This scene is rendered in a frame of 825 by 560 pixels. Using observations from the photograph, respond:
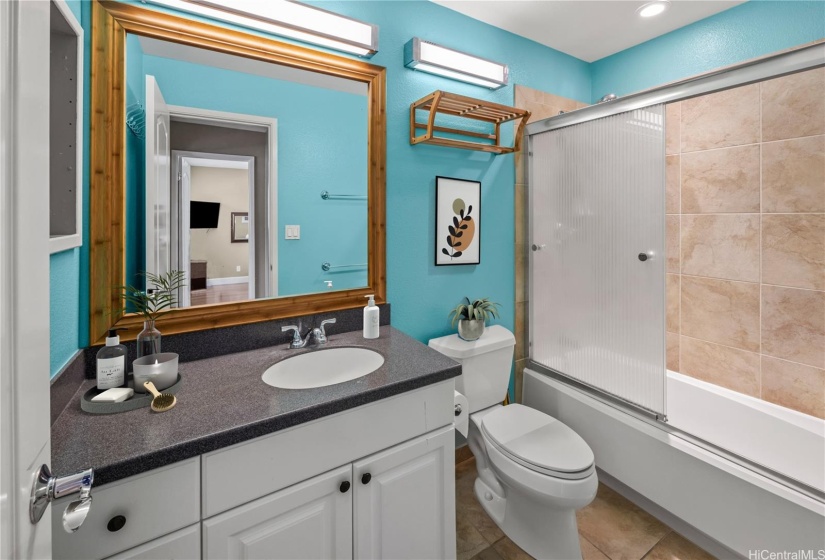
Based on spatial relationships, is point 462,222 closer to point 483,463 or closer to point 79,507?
point 483,463

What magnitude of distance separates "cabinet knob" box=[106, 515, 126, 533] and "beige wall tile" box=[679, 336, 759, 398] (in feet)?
8.91

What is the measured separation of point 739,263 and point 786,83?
0.89 m

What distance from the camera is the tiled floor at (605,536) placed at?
1.60 meters

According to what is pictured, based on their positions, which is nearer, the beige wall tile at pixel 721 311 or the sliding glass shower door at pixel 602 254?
the sliding glass shower door at pixel 602 254

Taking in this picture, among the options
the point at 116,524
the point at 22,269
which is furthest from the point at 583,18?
the point at 116,524

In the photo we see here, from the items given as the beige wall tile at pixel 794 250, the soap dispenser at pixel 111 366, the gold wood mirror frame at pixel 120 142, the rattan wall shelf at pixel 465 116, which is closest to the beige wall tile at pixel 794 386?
the beige wall tile at pixel 794 250

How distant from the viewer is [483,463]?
1862 millimetres

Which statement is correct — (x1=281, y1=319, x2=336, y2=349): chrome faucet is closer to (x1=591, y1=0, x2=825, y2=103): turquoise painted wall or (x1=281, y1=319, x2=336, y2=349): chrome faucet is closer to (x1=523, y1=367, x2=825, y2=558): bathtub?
(x1=523, y1=367, x2=825, y2=558): bathtub

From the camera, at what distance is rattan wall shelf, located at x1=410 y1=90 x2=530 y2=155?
176cm

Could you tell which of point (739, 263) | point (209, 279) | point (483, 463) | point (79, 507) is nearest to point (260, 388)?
point (209, 279)

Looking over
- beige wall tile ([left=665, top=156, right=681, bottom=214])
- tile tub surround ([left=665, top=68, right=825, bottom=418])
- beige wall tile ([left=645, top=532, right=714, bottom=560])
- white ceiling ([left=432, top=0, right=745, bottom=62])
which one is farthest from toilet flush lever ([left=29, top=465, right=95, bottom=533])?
beige wall tile ([left=665, top=156, right=681, bottom=214])

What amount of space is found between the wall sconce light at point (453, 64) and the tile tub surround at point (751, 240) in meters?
1.01

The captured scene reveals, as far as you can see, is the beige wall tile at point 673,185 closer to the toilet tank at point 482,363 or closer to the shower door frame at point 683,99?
the shower door frame at point 683,99

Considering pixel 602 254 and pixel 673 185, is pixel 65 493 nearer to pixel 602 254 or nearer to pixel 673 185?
pixel 602 254
